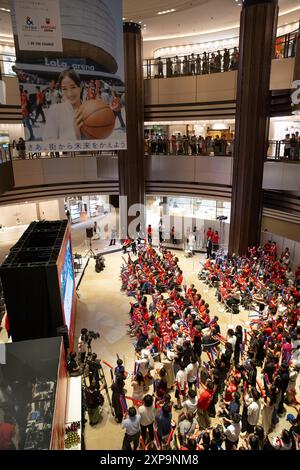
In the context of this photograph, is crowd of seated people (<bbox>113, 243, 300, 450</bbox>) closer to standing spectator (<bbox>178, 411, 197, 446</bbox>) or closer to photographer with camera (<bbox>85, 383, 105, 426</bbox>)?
standing spectator (<bbox>178, 411, 197, 446</bbox>)

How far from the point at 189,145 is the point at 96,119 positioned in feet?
22.7

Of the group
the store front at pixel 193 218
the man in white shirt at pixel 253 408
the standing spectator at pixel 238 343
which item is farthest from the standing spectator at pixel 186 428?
the store front at pixel 193 218

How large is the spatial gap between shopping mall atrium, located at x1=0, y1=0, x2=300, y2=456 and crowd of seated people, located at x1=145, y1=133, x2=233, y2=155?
3.0 inches

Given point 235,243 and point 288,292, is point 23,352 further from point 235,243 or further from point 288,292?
point 235,243

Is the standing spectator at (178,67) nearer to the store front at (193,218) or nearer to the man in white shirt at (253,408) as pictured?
the store front at (193,218)

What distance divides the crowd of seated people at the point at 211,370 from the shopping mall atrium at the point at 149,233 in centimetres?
5

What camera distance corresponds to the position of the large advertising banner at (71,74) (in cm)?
1013

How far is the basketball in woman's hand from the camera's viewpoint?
1141 centimetres

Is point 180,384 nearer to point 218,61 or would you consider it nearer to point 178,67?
point 218,61

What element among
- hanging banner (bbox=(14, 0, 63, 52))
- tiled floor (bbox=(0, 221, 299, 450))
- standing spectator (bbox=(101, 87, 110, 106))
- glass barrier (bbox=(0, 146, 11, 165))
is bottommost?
tiled floor (bbox=(0, 221, 299, 450))

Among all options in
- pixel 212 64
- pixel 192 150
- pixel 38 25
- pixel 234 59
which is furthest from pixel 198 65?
pixel 38 25

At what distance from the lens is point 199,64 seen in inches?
645

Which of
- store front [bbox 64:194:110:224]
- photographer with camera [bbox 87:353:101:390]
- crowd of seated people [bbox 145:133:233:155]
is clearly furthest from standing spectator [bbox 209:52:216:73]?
photographer with camera [bbox 87:353:101:390]
